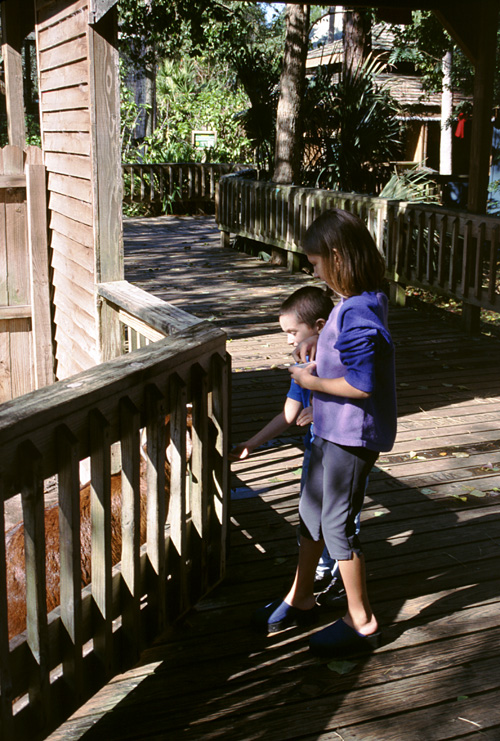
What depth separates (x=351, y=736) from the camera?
261 cm

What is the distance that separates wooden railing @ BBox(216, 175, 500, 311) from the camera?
7.98 metres

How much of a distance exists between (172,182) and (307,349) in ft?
56.9

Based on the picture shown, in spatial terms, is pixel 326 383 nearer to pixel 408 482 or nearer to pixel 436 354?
pixel 408 482

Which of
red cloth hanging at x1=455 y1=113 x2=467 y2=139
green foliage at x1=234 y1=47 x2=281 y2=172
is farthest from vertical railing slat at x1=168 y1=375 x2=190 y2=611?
red cloth hanging at x1=455 y1=113 x2=467 y2=139

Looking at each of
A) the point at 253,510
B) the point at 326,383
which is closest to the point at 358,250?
the point at 326,383

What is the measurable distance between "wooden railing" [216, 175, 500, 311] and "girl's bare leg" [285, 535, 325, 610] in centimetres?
505

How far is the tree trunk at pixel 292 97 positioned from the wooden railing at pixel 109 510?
957 centimetres

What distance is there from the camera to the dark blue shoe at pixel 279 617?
318cm

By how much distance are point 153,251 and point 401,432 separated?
9.44m

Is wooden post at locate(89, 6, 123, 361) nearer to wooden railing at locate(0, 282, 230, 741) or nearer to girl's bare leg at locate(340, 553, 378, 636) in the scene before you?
wooden railing at locate(0, 282, 230, 741)

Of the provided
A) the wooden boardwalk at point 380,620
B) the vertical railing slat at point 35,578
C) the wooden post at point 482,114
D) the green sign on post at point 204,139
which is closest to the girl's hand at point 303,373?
the vertical railing slat at point 35,578

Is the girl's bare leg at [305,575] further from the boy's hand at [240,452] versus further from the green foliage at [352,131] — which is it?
the green foliage at [352,131]

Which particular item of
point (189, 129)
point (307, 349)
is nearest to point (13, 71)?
point (307, 349)

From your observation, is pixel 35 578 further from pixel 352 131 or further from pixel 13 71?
pixel 352 131
